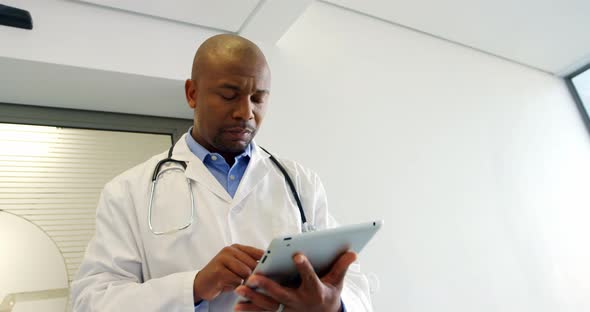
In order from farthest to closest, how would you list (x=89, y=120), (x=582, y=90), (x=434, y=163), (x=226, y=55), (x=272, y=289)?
(x=582, y=90)
(x=434, y=163)
(x=89, y=120)
(x=226, y=55)
(x=272, y=289)

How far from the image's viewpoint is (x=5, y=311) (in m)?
1.16

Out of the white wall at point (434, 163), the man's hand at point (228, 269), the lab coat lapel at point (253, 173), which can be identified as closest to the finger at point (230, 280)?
the man's hand at point (228, 269)

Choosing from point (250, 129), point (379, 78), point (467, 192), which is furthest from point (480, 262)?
point (250, 129)

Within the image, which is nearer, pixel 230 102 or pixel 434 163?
pixel 230 102

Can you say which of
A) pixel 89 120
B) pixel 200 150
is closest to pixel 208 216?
pixel 200 150

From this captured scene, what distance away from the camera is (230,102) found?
877 millimetres

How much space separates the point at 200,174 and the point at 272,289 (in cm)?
41

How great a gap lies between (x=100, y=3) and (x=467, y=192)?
6.34ft

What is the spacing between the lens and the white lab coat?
691mm

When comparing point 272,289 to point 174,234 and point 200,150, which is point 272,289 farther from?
point 200,150

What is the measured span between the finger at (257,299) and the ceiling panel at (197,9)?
45.5 inches

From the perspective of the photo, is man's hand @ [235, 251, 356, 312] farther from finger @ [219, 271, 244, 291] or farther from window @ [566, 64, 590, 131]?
window @ [566, 64, 590, 131]

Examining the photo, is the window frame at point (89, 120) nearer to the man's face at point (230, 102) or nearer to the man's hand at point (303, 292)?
the man's face at point (230, 102)

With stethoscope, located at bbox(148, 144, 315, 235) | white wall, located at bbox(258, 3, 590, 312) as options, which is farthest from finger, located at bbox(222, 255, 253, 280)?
white wall, located at bbox(258, 3, 590, 312)
